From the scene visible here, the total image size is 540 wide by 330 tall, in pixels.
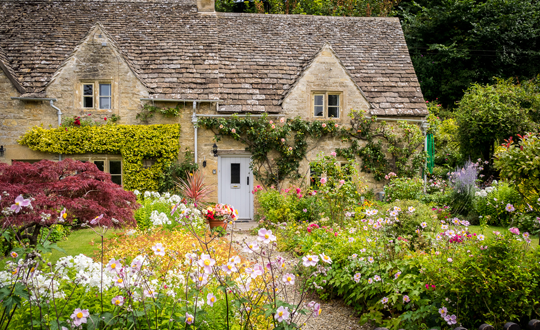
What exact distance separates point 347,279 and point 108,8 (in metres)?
15.4

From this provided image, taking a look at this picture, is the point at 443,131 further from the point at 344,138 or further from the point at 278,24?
the point at 278,24

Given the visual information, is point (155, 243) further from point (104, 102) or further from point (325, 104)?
point (325, 104)

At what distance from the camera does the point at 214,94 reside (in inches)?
466

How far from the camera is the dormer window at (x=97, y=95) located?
464 inches

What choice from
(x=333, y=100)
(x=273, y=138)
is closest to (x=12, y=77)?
(x=273, y=138)

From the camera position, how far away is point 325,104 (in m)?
12.6

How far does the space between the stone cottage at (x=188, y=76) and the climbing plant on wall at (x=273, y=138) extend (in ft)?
1.13

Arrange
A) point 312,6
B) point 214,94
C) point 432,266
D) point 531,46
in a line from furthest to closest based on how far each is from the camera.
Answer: point 312,6 < point 531,46 < point 214,94 < point 432,266

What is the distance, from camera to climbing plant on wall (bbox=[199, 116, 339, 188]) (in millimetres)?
11664

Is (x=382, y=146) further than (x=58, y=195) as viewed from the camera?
Yes

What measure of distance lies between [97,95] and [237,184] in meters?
5.56

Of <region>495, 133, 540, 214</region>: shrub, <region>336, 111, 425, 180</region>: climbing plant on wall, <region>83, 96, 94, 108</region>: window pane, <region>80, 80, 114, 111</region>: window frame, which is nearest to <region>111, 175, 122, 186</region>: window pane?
<region>80, 80, 114, 111</region>: window frame

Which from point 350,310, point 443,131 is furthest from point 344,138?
point 443,131

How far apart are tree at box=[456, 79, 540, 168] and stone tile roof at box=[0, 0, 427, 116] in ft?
9.23
